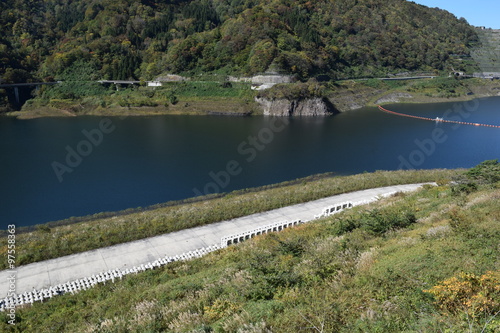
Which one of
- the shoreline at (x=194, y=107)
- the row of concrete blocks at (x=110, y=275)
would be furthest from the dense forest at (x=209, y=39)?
the row of concrete blocks at (x=110, y=275)

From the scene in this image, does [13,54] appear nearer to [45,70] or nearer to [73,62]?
[45,70]

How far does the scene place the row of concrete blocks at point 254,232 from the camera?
24883 mm

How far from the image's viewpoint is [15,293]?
1884 centimetres

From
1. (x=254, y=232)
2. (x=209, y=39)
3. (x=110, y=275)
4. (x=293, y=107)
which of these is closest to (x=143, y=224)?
(x=110, y=275)

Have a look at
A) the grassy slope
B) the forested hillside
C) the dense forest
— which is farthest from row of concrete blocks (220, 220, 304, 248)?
the forested hillside

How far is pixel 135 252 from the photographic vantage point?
77.9 feet

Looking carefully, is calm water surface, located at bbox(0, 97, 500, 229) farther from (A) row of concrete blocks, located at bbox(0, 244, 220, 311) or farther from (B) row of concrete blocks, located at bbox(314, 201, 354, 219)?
(A) row of concrete blocks, located at bbox(0, 244, 220, 311)

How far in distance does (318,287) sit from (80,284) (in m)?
14.7

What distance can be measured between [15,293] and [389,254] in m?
20.3

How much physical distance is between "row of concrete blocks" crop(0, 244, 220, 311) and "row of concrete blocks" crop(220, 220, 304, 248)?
6.95 feet

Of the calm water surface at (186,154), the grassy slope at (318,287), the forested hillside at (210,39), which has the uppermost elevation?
the forested hillside at (210,39)

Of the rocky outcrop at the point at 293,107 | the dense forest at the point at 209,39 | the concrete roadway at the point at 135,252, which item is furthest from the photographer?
the dense forest at the point at 209,39

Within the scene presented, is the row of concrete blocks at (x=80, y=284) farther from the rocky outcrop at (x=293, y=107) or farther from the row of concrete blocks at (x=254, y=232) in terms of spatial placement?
the rocky outcrop at (x=293, y=107)

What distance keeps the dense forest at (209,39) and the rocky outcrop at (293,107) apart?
595 inches
